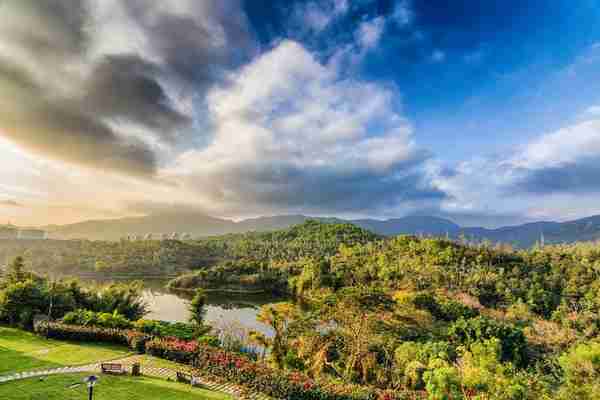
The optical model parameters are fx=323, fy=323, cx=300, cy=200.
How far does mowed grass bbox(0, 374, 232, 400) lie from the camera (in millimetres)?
9539

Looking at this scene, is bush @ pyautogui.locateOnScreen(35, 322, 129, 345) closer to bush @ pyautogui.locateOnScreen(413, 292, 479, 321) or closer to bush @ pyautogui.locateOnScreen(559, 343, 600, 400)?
bush @ pyautogui.locateOnScreen(559, 343, 600, 400)

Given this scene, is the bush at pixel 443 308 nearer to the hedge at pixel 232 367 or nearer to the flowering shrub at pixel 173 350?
the hedge at pixel 232 367

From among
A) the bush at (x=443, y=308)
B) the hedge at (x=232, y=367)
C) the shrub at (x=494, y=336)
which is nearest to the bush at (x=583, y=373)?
the hedge at (x=232, y=367)

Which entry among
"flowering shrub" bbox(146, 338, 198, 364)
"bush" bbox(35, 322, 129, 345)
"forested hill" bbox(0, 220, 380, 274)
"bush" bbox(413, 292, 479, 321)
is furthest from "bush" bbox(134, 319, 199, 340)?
"forested hill" bbox(0, 220, 380, 274)

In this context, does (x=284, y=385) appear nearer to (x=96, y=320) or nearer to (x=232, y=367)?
(x=232, y=367)

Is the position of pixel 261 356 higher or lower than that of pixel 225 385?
lower

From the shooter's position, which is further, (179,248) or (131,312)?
(179,248)

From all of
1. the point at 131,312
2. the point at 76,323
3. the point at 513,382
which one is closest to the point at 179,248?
the point at 131,312

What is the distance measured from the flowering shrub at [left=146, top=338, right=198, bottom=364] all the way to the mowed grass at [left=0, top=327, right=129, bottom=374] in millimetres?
1207

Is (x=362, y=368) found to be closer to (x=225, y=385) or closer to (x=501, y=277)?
(x=225, y=385)

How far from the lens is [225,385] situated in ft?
37.9

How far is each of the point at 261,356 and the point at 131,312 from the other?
12.2m

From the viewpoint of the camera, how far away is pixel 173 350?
13.9 m

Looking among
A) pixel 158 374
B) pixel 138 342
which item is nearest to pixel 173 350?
pixel 158 374
